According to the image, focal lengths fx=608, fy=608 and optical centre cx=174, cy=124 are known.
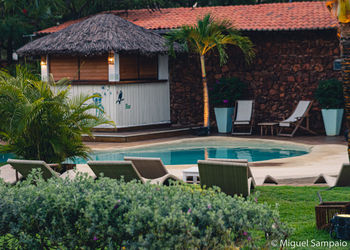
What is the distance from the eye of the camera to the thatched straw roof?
16141 mm

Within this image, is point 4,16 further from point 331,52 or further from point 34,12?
point 331,52

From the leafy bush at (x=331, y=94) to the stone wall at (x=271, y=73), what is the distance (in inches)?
29.4

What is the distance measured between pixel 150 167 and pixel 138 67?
9.37m

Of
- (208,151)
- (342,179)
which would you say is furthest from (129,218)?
(208,151)

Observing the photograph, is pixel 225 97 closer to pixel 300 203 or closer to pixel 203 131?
pixel 203 131

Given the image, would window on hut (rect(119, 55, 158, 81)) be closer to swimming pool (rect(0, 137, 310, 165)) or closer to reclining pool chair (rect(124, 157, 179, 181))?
swimming pool (rect(0, 137, 310, 165))

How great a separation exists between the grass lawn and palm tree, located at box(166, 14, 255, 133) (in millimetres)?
8263

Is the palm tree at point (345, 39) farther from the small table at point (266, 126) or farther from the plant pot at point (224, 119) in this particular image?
the plant pot at point (224, 119)

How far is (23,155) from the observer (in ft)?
31.8

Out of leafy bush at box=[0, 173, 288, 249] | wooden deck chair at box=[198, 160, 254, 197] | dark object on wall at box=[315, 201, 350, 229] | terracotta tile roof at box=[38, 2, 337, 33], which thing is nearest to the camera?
leafy bush at box=[0, 173, 288, 249]

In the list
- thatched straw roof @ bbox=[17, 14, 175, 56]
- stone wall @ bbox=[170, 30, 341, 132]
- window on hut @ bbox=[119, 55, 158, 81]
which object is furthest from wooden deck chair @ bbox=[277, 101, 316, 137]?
A: window on hut @ bbox=[119, 55, 158, 81]

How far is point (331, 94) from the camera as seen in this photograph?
15.8 m

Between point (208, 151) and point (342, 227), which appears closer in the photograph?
point (342, 227)

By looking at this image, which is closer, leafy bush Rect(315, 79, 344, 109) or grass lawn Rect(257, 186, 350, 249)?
grass lawn Rect(257, 186, 350, 249)
